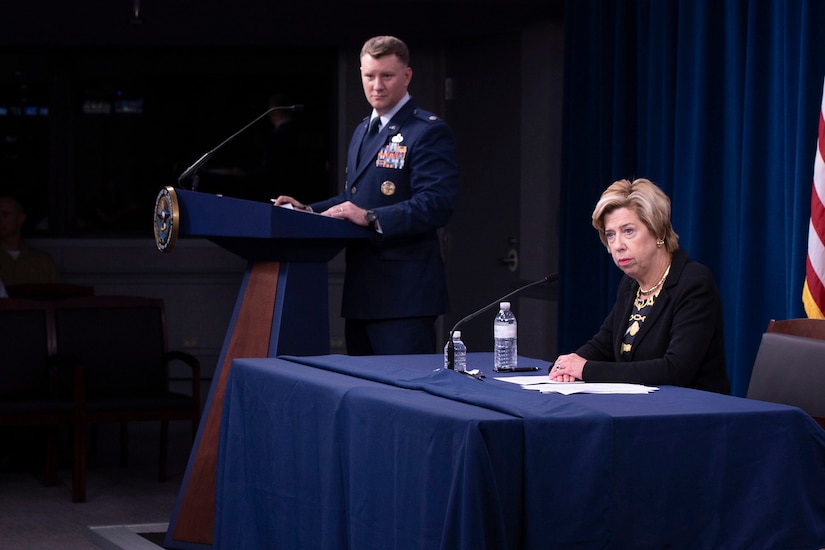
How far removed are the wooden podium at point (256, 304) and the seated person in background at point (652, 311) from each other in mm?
927

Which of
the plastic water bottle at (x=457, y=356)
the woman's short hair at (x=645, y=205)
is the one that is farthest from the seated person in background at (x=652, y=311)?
the plastic water bottle at (x=457, y=356)

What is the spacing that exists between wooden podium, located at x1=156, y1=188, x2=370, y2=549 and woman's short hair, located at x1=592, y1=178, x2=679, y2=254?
927 millimetres

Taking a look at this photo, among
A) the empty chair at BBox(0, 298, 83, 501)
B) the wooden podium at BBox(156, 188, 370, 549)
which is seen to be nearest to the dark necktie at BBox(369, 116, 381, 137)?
the wooden podium at BBox(156, 188, 370, 549)

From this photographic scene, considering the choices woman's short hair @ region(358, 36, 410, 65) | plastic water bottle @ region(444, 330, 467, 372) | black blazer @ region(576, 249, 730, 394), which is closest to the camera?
black blazer @ region(576, 249, 730, 394)

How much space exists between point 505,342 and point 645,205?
50cm

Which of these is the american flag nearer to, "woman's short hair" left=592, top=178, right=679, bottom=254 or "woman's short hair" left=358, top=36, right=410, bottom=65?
"woman's short hair" left=592, top=178, right=679, bottom=254

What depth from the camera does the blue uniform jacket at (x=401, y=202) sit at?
420cm

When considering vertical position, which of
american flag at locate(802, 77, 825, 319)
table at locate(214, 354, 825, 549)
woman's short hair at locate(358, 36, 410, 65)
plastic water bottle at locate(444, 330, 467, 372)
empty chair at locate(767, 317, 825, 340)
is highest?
woman's short hair at locate(358, 36, 410, 65)

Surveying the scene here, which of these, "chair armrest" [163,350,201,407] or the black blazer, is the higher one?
the black blazer

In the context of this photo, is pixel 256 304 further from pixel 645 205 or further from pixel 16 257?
pixel 16 257

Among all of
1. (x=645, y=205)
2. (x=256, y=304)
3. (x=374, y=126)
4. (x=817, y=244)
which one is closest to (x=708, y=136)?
(x=817, y=244)

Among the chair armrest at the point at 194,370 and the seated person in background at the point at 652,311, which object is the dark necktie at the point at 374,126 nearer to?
the seated person in background at the point at 652,311

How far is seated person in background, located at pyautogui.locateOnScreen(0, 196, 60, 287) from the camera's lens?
721 cm

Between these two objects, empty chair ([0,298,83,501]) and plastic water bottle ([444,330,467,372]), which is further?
empty chair ([0,298,83,501])
